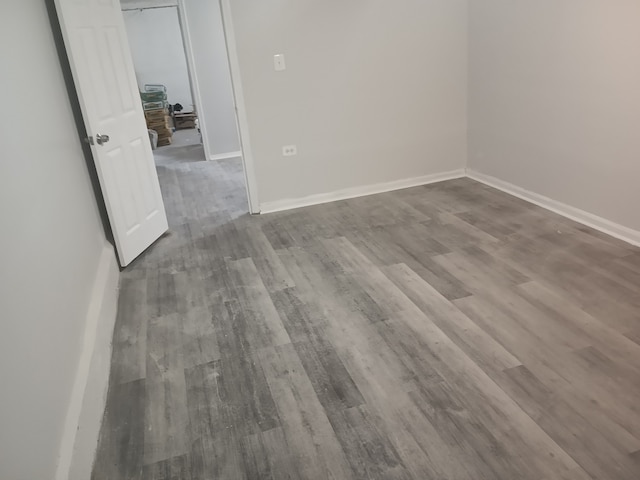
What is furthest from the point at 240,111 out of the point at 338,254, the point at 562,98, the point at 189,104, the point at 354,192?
the point at 189,104

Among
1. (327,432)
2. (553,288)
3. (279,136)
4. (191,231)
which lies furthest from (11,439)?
(279,136)

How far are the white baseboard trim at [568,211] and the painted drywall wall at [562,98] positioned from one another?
0.13 ft

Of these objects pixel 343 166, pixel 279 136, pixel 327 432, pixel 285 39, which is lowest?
pixel 327 432

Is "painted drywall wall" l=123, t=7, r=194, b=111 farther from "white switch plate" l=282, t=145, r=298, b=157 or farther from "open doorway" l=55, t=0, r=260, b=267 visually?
"open doorway" l=55, t=0, r=260, b=267

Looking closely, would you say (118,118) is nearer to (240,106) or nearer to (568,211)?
(240,106)

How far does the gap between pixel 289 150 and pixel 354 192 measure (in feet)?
2.39

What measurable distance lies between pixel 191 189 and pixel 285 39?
2000mm

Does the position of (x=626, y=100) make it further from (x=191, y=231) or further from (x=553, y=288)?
(x=191, y=231)

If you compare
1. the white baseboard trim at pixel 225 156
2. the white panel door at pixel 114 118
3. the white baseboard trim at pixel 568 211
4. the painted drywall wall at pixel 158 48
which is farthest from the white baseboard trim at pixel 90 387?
the painted drywall wall at pixel 158 48

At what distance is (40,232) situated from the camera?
198cm

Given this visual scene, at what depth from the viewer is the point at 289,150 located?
4.29 m

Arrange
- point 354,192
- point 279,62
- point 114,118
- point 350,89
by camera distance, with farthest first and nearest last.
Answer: point 354,192
point 350,89
point 279,62
point 114,118

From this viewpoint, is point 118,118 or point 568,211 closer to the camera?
point 118,118

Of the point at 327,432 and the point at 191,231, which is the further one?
the point at 191,231
